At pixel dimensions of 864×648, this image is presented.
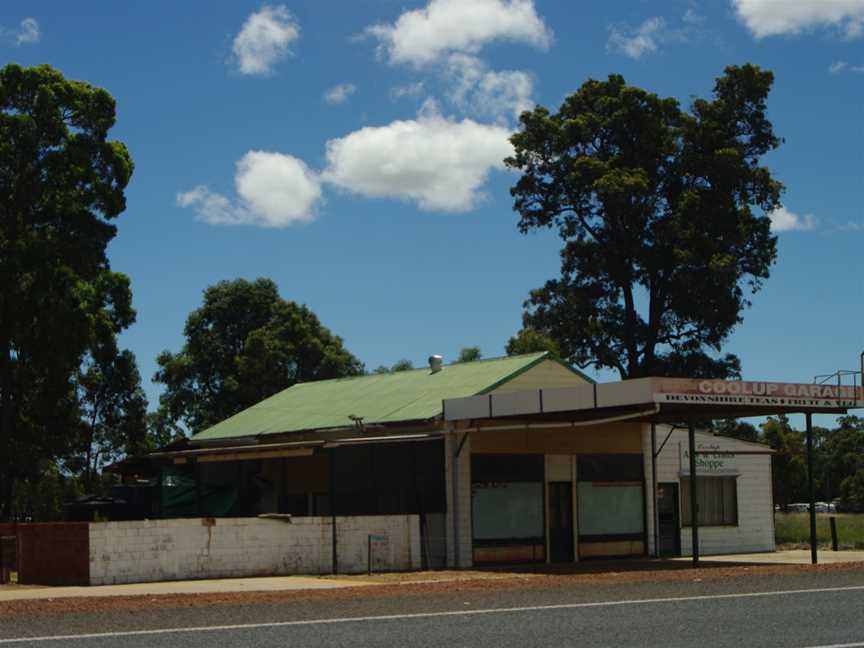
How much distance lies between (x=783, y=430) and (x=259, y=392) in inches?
1300

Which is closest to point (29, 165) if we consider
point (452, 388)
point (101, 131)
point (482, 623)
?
point (101, 131)

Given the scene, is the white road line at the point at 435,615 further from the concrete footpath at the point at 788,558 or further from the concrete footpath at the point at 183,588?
the concrete footpath at the point at 788,558

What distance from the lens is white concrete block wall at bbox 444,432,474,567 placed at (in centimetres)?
2678

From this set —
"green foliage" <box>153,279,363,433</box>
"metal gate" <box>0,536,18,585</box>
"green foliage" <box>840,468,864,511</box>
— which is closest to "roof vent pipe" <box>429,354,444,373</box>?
"metal gate" <box>0,536,18,585</box>

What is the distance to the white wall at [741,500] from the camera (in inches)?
1241

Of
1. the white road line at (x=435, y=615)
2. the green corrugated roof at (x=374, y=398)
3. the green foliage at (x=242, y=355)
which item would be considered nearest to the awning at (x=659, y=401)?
the green corrugated roof at (x=374, y=398)

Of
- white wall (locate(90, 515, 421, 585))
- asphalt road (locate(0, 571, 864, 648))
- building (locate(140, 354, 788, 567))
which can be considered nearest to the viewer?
asphalt road (locate(0, 571, 864, 648))

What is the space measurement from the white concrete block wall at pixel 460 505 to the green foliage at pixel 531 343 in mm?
22496

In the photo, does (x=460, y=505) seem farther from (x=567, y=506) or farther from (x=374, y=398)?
(x=374, y=398)

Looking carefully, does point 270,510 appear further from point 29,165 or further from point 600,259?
point 600,259

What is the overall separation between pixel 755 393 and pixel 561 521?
613 cm

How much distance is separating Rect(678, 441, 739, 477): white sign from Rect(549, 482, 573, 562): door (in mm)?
4328

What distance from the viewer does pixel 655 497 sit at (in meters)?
30.5

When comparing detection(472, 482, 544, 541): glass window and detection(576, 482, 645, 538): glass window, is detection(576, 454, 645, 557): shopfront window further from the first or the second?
detection(472, 482, 544, 541): glass window
